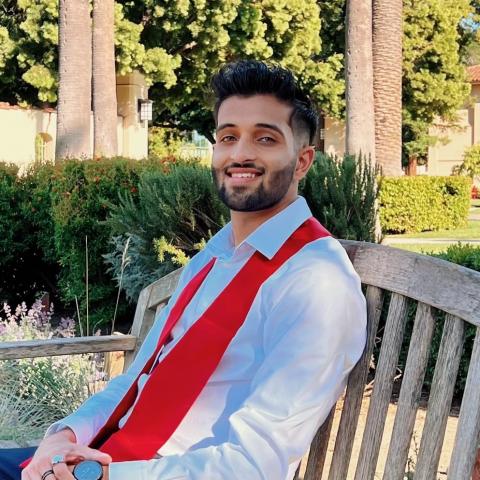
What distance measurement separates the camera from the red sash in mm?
2023

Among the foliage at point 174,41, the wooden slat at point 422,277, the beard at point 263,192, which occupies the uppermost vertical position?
the foliage at point 174,41

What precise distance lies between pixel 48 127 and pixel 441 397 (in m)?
23.5

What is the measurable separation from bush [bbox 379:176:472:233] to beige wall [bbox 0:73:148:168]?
21.0 feet

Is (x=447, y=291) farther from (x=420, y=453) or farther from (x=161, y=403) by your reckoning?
(x=161, y=403)

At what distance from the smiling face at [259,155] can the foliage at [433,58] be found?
29853 millimetres

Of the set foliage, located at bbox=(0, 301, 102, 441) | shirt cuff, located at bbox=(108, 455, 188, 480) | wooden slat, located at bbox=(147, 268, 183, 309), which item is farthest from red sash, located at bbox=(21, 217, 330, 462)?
foliage, located at bbox=(0, 301, 102, 441)

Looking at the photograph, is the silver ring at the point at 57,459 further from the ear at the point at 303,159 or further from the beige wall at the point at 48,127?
the beige wall at the point at 48,127

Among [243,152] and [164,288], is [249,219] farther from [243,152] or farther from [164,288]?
[164,288]

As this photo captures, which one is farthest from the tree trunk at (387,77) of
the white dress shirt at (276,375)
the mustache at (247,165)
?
the white dress shirt at (276,375)

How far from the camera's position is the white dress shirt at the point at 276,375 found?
1838 millimetres

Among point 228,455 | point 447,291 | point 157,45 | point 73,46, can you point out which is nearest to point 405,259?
point 447,291

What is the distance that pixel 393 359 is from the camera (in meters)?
2.08

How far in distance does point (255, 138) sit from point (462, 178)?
18.7 meters

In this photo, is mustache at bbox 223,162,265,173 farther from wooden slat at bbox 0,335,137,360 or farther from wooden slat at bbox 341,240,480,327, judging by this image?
wooden slat at bbox 0,335,137,360
